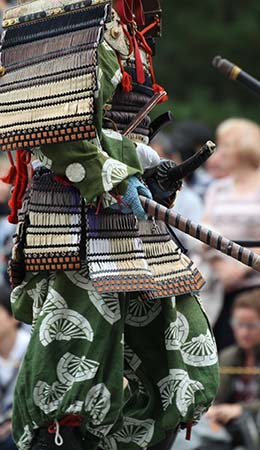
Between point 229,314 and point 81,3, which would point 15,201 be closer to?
point 81,3

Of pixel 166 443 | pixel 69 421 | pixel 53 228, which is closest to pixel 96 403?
pixel 69 421

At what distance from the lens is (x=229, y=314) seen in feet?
25.3

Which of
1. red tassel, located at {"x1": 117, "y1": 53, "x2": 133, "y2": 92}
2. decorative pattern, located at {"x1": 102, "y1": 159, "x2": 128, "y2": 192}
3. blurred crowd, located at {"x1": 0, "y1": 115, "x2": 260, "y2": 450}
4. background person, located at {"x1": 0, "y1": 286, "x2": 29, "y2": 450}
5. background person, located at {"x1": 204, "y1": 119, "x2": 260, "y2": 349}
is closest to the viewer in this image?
decorative pattern, located at {"x1": 102, "y1": 159, "x2": 128, "y2": 192}

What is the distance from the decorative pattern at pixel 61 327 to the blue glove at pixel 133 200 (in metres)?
0.42

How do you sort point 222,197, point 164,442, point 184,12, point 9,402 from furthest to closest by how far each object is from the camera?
point 184,12 < point 222,197 < point 9,402 < point 164,442

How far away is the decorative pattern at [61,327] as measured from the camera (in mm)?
4746

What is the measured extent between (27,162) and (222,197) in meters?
2.72

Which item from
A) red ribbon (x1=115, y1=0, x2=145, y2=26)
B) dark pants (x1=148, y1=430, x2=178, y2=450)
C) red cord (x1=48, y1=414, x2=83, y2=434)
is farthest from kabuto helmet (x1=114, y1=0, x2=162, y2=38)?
dark pants (x1=148, y1=430, x2=178, y2=450)

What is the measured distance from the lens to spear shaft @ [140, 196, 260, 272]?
4727 mm

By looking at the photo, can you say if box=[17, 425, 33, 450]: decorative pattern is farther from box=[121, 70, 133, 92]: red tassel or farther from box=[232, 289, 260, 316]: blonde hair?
box=[232, 289, 260, 316]: blonde hair

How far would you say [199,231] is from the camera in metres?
4.74

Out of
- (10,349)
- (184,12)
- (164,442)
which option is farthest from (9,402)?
(184,12)

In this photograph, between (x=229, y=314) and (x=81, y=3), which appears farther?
(x=229, y=314)

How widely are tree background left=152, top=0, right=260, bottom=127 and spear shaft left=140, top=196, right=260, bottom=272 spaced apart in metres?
10.9
